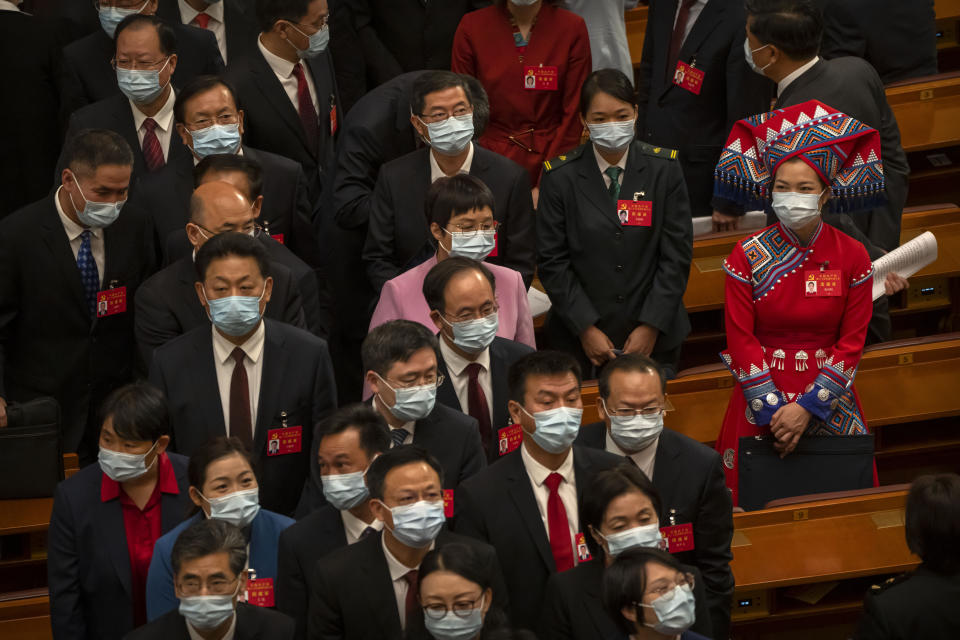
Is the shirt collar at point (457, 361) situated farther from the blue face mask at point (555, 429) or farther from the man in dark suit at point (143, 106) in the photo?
the man in dark suit at point (143, 106)

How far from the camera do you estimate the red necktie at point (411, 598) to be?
3.70 meters

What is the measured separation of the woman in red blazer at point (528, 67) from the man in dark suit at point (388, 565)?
2.32 m

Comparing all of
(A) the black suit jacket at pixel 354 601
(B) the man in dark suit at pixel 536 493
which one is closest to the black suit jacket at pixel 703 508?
(B) the man in dark suit at pixel 536 493

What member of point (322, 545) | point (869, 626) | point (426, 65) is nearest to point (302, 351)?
point (322, 545)

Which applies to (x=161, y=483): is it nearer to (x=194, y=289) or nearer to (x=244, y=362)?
(x=244, y=362)

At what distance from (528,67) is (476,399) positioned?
1848mm

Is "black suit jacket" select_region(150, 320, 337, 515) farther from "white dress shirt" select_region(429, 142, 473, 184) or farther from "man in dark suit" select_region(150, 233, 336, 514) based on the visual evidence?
"white dress shirt" select_region(429, 142, 473, 184)

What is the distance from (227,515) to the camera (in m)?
3.93

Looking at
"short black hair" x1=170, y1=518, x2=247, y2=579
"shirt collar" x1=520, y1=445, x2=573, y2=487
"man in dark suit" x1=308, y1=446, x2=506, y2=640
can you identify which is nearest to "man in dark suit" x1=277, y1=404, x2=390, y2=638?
"man in dark suit" x1=308, y1=446, x2=506, y2=640

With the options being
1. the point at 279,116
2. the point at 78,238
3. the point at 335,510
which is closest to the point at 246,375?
the point at 335,510

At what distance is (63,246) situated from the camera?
493 centimetres

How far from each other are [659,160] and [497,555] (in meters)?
1.78

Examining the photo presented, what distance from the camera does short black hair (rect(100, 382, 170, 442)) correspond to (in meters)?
4.03

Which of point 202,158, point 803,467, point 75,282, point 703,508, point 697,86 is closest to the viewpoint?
point 703,508
